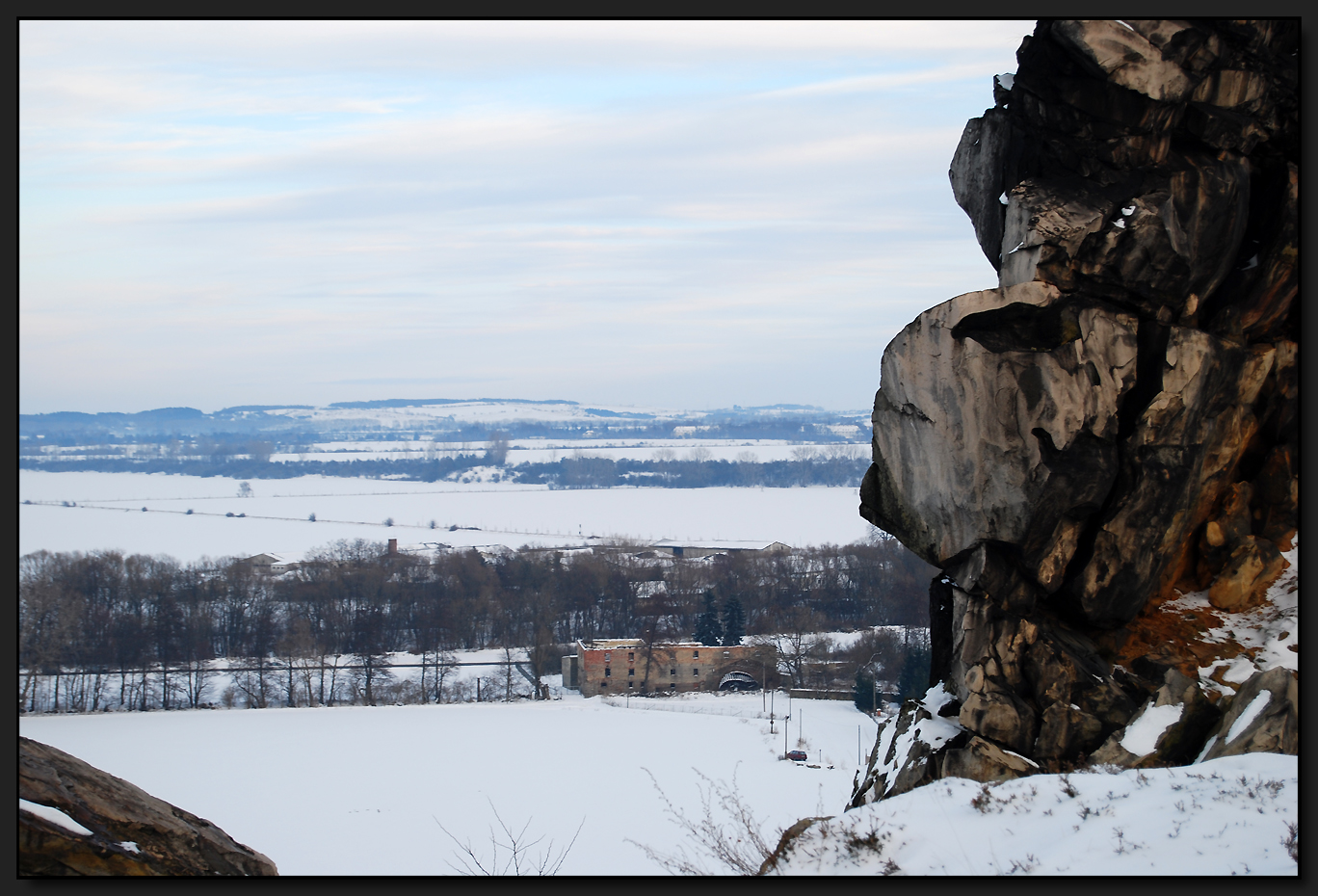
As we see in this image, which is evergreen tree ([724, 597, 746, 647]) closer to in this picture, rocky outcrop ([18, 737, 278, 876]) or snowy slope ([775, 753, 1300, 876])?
snowy slope ([775, 753, 1300, 876])

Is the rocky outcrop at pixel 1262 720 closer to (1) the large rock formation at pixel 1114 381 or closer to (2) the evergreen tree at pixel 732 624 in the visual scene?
(1) the large rock formation at pixel 1114 381

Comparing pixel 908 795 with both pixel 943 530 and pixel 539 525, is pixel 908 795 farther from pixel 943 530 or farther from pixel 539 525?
pixel 539 525

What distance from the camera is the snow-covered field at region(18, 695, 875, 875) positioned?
2400cm

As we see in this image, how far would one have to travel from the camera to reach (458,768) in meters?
32.9

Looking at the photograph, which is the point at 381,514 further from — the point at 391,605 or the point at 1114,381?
the point at 1114,381

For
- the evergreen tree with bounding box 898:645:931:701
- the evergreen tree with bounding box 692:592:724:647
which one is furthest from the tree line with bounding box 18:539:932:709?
the evergreen tree with bounding box 898:645:931:701

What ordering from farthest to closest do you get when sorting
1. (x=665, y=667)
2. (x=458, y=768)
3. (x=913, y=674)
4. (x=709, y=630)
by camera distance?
(x=709, y=630), (x=665, y=667), (x=913, y=674), (x=458, y=768)

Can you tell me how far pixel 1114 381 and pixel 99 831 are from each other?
9900 millimetres

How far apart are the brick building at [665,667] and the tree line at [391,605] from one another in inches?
95.5

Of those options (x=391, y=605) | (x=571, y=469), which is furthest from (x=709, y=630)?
(x=571, y=469)

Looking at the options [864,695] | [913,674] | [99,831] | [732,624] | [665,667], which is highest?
[99,831]

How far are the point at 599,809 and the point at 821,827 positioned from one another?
21140 mm

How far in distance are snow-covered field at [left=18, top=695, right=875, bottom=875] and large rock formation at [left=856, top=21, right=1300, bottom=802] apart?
11.2 meters

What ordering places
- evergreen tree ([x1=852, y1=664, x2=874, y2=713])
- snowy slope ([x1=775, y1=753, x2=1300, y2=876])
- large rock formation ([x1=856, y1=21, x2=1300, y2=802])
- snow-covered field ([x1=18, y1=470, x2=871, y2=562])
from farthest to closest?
snow-covered field ([x1=18, y1=470, x2=871, y2=562]), evergreen tree ([x1=852, y1=664, x2=874, y2=713]), large rock formation ([x1=856, y1=21, x2=1300, y2=802]), snowy slope ([x1=775, y1=753, x2=1300, y2=876])
